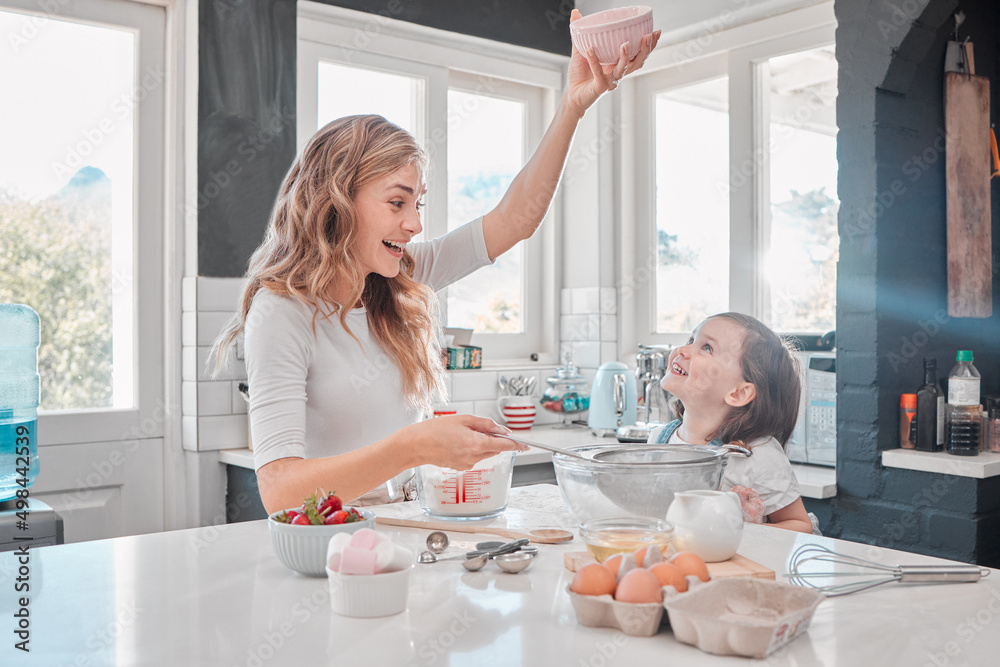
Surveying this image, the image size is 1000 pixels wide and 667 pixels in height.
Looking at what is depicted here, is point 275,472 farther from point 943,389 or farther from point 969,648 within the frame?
point 943,389

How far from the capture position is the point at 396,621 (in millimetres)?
930

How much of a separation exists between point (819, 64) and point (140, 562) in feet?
9.30

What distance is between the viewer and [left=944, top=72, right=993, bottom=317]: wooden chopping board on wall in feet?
8.63

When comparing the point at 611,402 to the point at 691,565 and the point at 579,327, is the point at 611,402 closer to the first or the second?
the point at 579,327

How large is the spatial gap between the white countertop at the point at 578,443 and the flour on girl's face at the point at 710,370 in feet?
1.62

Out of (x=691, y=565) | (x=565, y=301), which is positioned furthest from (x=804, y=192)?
(x=691, y=565)

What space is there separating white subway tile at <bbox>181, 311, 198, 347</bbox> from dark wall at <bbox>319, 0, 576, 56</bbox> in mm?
1248

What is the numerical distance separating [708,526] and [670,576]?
7.4 inches

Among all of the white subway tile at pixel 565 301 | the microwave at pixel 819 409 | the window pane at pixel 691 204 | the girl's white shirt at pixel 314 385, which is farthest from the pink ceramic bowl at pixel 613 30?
the white subway tile at pixel 565 301

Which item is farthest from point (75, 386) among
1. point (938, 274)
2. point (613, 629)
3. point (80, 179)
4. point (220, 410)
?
point (938, 274)

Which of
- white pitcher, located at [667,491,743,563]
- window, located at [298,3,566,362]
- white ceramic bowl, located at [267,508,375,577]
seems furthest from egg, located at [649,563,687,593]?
window, located at [298,3,566,362]

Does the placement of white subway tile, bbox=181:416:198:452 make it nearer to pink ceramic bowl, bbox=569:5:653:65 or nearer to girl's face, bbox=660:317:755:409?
girl's face, bbox=660:317:755:409

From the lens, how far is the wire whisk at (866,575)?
1.05 m

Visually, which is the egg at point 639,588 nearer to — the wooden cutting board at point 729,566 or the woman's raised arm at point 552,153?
the wooden cutting board at point 729,566
